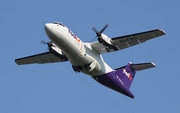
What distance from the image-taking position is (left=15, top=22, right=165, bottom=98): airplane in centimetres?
3139

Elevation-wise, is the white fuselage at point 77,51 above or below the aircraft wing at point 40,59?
below

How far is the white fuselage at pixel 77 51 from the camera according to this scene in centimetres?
3103

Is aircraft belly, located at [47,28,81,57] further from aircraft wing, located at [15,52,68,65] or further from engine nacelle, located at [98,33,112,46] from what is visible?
aircraft wing, located at [15,52,68,65]

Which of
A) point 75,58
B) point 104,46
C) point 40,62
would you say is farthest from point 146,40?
point 40,62

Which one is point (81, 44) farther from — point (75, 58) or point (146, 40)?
point (146, 40)

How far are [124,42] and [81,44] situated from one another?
12.5 ft

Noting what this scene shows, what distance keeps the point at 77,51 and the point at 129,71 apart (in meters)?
8.83

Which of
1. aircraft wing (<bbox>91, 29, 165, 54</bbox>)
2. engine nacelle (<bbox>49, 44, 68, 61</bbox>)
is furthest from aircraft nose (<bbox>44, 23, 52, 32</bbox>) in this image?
A: aircraft wing (<bbox>91, 29, 165, 54</bbox>)

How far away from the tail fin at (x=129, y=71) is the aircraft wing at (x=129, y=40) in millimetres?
3095

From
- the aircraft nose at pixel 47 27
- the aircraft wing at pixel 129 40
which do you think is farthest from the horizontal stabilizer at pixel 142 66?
the aircraft nose at pixel 47 27

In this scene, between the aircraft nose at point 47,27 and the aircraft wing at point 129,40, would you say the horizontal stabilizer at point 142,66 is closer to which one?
the aircraft wing at point 129,40

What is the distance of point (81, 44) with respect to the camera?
33.1 metres

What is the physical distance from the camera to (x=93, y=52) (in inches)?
1361

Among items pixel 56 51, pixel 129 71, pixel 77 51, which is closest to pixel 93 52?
pixel 77 51
